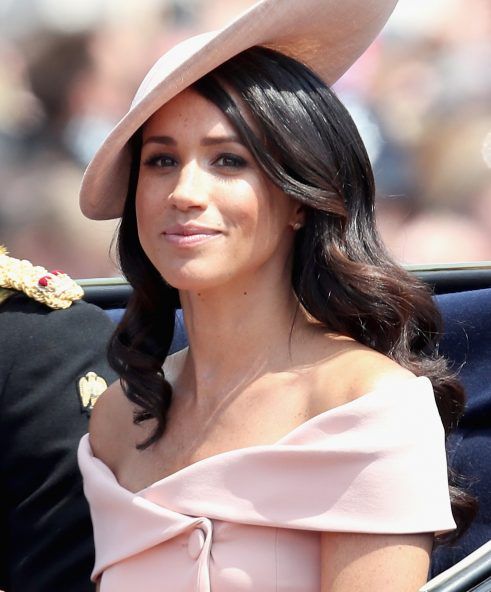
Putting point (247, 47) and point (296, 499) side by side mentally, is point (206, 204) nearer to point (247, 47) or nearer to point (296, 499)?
point (247, 47)

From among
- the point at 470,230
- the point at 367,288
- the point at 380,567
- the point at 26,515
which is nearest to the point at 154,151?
the point at 367,288

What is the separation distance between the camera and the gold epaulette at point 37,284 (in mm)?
2559

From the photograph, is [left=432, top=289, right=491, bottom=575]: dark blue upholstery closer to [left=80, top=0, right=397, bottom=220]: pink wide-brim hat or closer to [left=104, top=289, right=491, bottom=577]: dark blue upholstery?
[left=104, top=289, right=491, bottom=577]: dark blue upholstery

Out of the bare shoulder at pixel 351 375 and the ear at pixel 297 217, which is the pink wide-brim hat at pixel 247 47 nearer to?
the ear at pixel 297 217

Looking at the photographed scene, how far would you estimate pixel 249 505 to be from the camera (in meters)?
1.82

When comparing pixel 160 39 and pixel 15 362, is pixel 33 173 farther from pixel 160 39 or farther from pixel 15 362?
pixel 15 362

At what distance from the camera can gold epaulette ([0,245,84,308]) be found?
8.39 ft

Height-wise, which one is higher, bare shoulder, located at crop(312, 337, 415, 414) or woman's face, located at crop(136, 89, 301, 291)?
woman's face, located at crop(136, 89, 301, 291)

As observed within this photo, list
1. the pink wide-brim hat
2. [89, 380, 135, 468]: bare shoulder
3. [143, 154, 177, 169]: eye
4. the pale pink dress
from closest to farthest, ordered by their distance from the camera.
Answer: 1. the pale pink dress
2. the pink wide-brim hat
3. [143, 154, 177, 169]: eye
4. [89, 380, 135, 468]: bare shoulder

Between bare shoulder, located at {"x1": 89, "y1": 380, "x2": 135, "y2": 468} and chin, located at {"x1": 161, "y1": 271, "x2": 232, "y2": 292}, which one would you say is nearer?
chin, located at {"x1": 161, "y1": 271, "x2": 232, "y2": 292}

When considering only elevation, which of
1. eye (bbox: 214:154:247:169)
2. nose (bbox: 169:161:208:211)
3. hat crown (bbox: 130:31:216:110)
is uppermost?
hat crown (bbox: 130:31:216:110)

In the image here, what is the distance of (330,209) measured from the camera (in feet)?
6.20

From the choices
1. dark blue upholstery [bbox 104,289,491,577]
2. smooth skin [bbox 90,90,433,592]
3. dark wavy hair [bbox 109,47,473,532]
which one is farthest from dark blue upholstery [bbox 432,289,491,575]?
smooth skin [bbox 90,90,433,592]

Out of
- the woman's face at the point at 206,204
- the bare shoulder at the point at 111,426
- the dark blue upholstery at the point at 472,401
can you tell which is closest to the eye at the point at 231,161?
the woman's face at the point at 206,204
